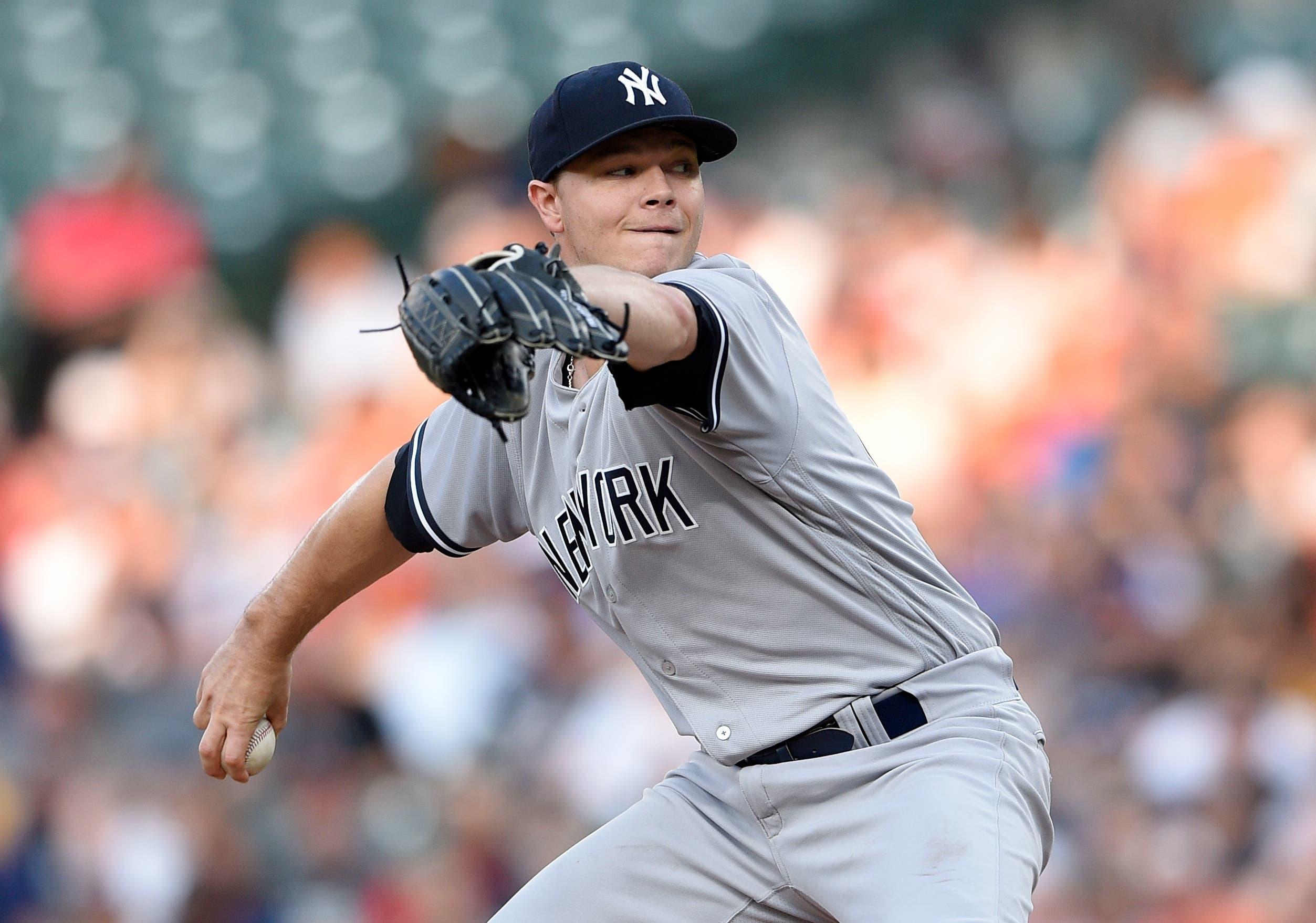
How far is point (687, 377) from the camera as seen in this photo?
225 centimetres

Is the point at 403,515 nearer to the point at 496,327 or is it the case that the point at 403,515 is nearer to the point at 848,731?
the point at 848,731

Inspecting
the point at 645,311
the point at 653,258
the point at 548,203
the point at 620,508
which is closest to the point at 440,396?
the point at 548,203

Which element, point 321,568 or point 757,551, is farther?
point 321,568

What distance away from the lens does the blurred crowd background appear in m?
5.55

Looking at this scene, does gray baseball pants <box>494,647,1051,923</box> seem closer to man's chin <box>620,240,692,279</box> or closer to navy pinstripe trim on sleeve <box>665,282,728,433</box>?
navy pinstripe trim on sleeve <box>665,282,728,433</box>

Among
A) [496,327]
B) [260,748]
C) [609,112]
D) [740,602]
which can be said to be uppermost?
[609,112]

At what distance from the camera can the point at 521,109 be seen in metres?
8.59

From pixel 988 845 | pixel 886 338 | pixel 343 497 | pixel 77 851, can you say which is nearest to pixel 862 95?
pixel 886 338

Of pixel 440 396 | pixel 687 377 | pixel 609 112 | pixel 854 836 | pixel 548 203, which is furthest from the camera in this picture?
pixel 440 396

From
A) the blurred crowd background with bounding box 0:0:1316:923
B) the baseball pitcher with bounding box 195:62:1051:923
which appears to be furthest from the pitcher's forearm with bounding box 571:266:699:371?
the blurred crowd background with bounding box 0:0:1316:923

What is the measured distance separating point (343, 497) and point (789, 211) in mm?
4903

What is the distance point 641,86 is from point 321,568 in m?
1.04

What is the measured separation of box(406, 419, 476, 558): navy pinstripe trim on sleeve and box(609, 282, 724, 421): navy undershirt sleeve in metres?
0.78

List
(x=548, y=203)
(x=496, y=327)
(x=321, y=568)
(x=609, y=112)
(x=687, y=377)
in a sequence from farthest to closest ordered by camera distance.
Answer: (x=321, y=568), (x=548, y=203), (x=609, y=112), (x=687, y=377), (x=496, y=327)
